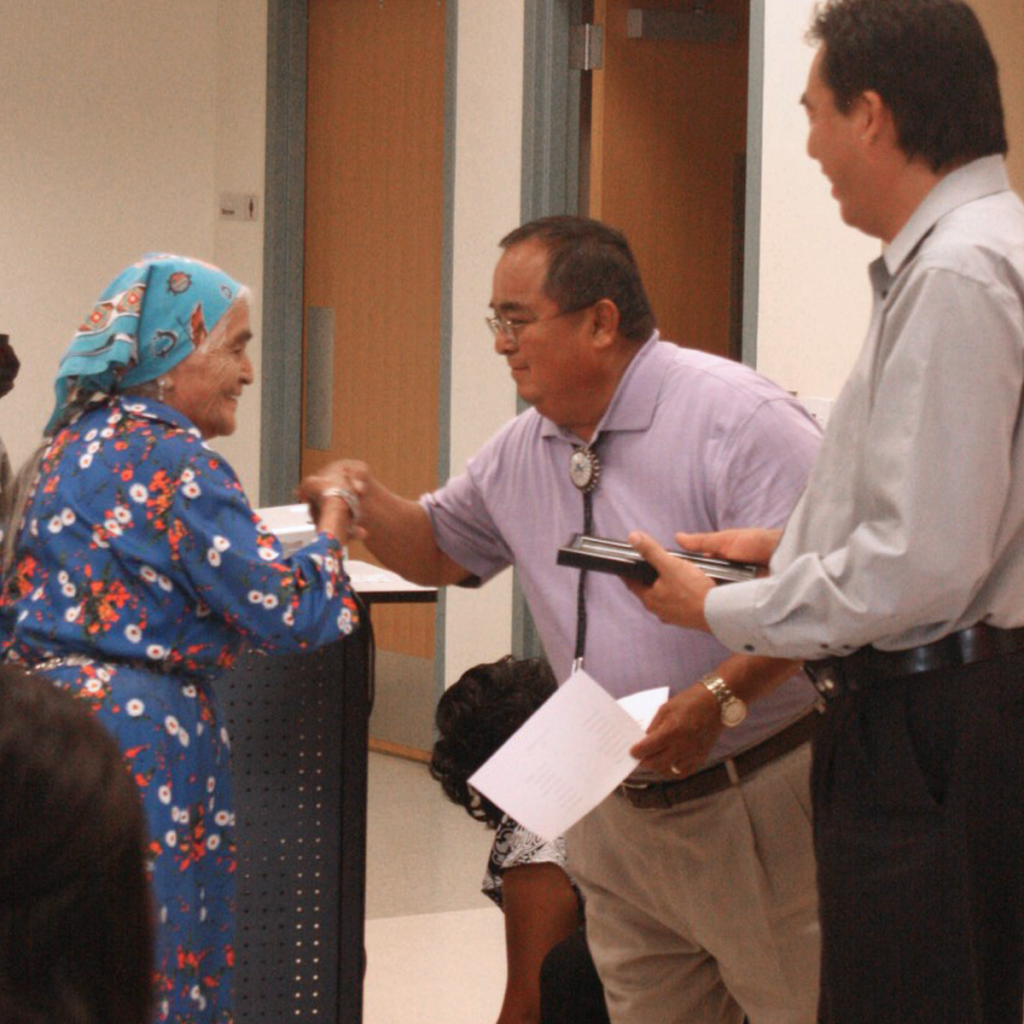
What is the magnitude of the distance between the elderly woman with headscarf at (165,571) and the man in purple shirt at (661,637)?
1.21ft

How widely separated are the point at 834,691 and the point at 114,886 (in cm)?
110

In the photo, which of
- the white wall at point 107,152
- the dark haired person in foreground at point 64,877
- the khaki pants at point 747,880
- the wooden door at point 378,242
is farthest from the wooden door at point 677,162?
the dark haired person in foreground at point 64,877

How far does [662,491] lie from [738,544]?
269 mm

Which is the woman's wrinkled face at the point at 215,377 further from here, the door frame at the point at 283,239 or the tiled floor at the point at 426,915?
the door frame at the point at 283,239

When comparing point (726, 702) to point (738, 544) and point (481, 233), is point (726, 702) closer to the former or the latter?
point (738, 544)

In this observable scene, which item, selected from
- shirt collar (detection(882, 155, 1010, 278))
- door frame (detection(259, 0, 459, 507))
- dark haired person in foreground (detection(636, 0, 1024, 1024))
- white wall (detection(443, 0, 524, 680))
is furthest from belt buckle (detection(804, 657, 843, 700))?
door frame (detection(259, 0, 459, 507))

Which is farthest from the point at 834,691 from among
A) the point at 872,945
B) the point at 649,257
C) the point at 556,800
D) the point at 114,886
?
the point at 649,257

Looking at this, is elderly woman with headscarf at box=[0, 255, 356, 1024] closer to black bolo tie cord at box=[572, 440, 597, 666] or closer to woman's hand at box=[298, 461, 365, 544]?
woman's hand at box=[298, 461, 365, 544]

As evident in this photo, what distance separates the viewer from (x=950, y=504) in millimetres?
1707

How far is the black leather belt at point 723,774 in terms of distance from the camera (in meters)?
2.36

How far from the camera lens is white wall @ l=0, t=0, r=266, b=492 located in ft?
22.2

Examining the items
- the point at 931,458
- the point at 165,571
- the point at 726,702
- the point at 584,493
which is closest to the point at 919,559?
the point at 931,458

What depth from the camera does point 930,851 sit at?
1775mm

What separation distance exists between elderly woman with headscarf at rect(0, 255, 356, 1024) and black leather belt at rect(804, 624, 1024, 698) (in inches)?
33.5
